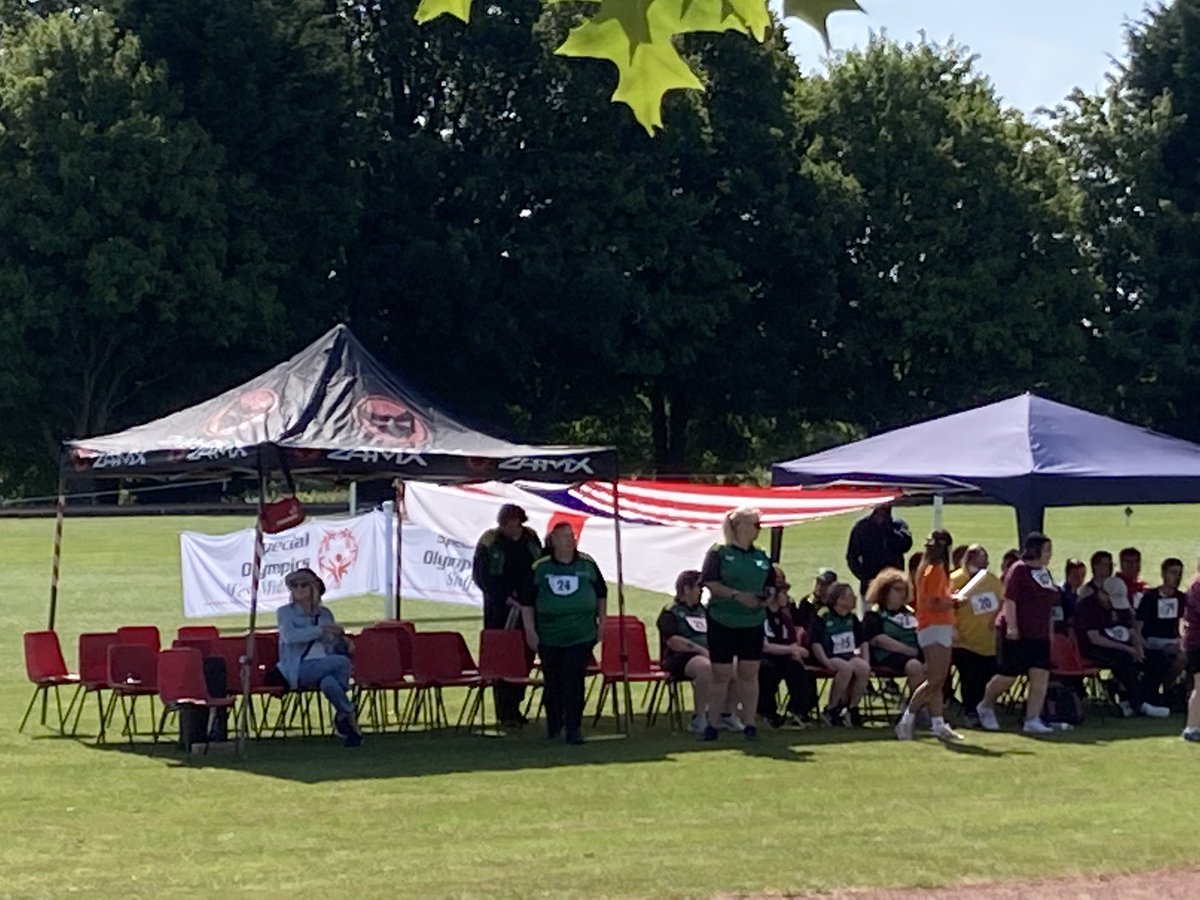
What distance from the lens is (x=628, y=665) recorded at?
15.6 meters

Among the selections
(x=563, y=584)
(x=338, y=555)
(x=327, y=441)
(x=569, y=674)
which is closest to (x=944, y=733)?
(x=569, y=674)

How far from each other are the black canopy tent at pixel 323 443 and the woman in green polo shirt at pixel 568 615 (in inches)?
10.9

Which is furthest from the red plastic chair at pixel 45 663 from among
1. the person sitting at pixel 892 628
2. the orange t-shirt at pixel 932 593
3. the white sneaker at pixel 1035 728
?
the white sneaker at pixel 1035 728

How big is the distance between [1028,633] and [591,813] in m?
4.81

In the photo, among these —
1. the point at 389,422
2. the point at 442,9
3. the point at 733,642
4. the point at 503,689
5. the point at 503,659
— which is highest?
the point at 389,422

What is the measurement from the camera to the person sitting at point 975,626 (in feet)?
50.5

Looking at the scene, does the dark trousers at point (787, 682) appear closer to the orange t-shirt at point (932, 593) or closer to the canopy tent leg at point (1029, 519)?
the orange t-shirt at point (932, 593)

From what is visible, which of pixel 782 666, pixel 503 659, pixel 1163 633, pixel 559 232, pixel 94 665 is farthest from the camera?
pixel 559 232

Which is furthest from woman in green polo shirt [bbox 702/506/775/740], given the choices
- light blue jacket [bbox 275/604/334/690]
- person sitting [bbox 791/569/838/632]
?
light blue jacket [bbox 275/604/334/690]

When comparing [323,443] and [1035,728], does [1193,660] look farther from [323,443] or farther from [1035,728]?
[323,443]

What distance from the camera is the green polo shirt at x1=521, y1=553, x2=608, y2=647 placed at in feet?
47.1

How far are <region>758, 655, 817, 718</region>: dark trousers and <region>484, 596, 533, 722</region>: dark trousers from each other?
1.71 meters

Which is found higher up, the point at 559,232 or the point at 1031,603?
the point at 559,232

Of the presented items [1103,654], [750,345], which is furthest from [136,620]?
[750,345]
